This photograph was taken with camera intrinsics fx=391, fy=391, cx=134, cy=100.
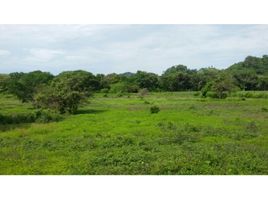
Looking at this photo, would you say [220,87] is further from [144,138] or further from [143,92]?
[144,138]

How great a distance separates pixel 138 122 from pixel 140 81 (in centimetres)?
95

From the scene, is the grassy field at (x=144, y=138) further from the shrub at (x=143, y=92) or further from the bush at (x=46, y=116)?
the bush at (x=46, y=116)

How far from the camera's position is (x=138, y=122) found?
29.6ft

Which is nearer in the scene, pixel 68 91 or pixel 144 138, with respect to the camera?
pixel 144 138

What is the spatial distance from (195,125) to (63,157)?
3.05 meters

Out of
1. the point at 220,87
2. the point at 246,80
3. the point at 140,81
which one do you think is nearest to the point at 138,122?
the point at 140,81

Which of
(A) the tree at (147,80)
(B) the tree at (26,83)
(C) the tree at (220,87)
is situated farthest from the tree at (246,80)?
(B) the tree at (26,83)

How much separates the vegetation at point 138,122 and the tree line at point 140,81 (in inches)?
0.9

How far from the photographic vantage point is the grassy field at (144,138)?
23.6 feet

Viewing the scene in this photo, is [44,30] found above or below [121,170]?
above

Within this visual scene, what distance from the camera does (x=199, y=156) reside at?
7461 mm

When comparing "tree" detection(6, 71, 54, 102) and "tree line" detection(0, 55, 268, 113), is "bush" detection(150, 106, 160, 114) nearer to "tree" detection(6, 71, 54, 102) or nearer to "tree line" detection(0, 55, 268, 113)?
"tree line" detection(0, 55, 268, 113)
